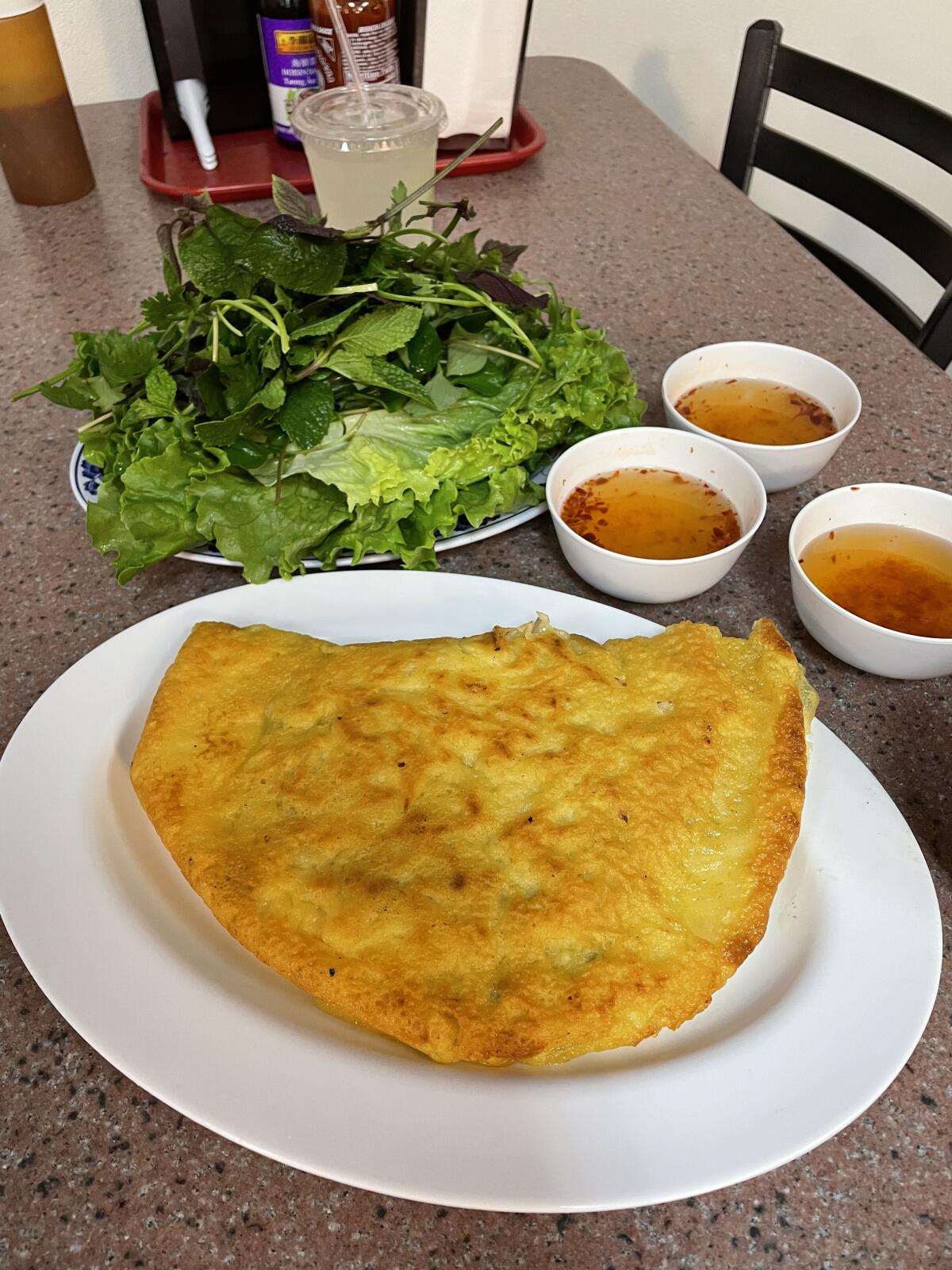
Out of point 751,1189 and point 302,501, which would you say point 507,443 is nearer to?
point 302,501

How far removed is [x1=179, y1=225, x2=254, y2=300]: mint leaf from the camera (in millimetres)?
1500

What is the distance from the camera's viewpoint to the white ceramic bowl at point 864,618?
1351 millimetres

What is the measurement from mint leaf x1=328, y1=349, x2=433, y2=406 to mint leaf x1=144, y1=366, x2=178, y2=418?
27 centimetres

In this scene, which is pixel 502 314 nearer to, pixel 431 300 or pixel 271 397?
pixel 431 300

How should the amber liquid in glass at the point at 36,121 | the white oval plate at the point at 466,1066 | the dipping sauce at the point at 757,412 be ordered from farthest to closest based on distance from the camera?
the amber liquid in glass at the point at 36,121 < the dipping sauce at the point at 757,412 < the white oval plate at the point at 466,1066

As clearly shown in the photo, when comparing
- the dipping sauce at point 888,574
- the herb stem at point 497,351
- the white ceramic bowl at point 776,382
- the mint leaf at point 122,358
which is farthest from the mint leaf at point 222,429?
the dipping sauce at point 888,574

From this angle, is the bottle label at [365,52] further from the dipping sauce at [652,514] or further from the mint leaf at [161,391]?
the dipping sauce at [652,514]

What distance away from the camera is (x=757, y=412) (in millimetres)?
1850

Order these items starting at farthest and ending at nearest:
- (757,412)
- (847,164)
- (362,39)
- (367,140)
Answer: (847,164) → (362,39) → (367,140) → (757,412)

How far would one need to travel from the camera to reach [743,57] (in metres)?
2.88

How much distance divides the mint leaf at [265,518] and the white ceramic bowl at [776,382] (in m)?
0.70

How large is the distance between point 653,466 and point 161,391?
877 millimetres

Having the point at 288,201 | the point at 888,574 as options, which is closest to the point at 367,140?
the point at 288,201

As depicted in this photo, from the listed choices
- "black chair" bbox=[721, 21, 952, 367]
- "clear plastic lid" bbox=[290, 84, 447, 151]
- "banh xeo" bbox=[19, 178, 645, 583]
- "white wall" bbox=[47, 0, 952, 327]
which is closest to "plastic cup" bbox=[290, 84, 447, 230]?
"clear plastic lid" bbox=[290, 84, 447, 151]
